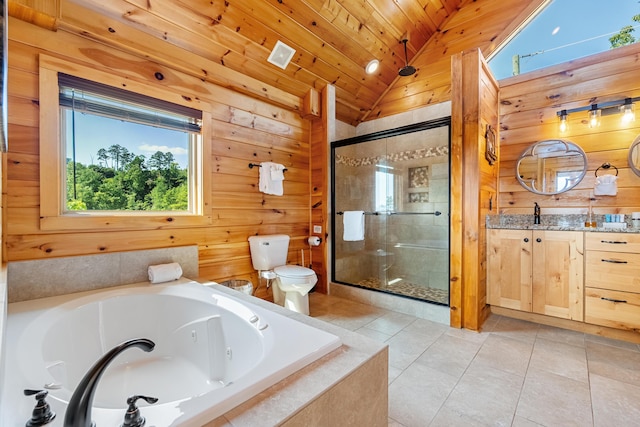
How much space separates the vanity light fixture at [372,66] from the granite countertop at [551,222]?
2037 mm

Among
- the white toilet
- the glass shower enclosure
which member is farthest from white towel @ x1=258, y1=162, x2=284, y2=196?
the glass shower enclosure

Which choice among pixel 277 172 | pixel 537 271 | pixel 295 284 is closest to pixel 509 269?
pixel 537 271

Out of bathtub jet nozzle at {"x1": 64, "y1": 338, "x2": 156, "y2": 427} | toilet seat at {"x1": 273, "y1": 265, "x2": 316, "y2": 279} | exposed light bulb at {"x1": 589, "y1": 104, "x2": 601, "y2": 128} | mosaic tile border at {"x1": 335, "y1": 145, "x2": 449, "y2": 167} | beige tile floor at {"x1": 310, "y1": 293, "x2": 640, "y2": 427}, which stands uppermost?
exposed light bulb at {"x1": 589, "y1": 104, "x2": 601, "y2": 128}

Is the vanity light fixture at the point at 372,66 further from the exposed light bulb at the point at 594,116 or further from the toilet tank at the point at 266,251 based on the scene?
the toilet tank at the point at 266,251

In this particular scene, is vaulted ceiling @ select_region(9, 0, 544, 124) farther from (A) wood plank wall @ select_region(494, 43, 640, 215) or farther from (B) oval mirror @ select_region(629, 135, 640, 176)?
(B) oval mirror @ select_region(629, 135, 640, 176)

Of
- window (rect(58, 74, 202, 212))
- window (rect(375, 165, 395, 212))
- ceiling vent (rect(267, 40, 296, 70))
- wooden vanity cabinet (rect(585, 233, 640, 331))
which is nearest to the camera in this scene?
window (rect(58, 74, 202, 212))

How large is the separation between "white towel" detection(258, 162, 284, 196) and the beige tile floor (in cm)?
139

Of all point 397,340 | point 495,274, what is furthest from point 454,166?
point 397,340

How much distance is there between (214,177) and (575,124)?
132 inches

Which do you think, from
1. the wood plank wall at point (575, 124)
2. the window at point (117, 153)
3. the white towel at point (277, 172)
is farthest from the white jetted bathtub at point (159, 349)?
the wood plank wall at point (575, 124)

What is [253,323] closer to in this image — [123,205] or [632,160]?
[123,205]

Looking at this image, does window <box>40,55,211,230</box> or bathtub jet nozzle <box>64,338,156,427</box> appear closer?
bathtub jet nozzle <box>64,338,156,427</box>

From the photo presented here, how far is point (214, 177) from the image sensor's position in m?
2.49

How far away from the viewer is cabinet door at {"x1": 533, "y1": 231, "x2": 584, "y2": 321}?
2.29m
